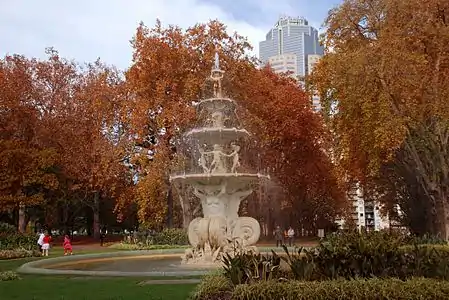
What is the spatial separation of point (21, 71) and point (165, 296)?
32599 millimetres

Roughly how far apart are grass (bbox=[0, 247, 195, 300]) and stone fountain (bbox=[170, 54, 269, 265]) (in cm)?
439

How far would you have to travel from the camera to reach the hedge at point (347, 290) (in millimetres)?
7949

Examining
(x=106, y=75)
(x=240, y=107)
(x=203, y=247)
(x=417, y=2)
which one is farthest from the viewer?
(x=106, y=75)

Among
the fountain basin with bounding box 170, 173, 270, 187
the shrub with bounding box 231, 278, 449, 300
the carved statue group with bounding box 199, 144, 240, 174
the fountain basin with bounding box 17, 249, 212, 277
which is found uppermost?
the carved statue group with bounding box 199, 144, 240, 174

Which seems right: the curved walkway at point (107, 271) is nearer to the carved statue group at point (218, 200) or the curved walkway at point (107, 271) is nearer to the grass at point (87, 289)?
the grass at point (87, 289)

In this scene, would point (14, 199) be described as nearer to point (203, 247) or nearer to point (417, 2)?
point (203, 247)

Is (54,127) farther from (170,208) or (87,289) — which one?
(87,289)

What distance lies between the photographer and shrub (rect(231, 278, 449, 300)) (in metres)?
7.95

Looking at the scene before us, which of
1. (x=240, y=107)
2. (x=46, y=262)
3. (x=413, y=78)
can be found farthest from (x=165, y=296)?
(x=240, y=107)

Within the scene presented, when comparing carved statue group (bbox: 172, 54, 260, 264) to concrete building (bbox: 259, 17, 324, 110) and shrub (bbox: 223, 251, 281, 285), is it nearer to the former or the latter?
shrub (bbox: 223, 251, 281, 285)

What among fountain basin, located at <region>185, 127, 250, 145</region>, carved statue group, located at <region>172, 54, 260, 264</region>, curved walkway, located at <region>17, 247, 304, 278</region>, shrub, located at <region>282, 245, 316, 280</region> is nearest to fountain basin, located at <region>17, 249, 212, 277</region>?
curved walkway, located at <region>17, 247, 304, 278</region>

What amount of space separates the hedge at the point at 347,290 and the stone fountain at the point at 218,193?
25.5 ft

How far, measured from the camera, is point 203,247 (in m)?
16.8

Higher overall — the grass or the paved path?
the paved path
